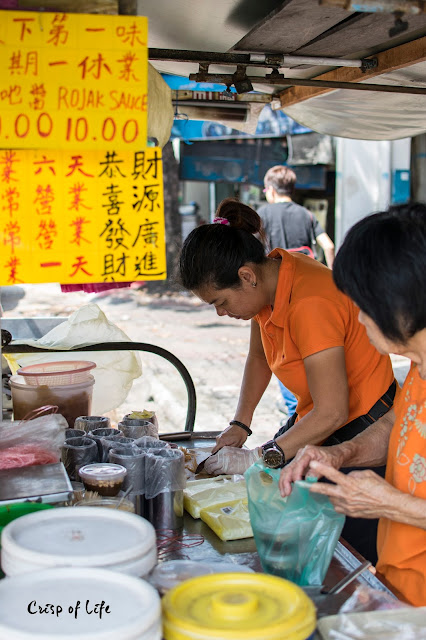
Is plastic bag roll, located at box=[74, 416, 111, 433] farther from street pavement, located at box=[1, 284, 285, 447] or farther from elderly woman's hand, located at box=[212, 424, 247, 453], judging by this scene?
street pavement, located at box=[1, 284, 285, 447]

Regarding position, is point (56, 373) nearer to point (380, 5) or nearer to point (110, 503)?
point (110, 503)

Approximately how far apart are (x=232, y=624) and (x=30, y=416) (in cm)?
151

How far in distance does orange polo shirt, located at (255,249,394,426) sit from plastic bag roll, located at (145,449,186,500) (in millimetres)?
704

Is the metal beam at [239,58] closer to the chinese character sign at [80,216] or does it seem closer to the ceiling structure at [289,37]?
the ceiling structure at [289,37]

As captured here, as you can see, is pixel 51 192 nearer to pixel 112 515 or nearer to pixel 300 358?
pixel 112 515

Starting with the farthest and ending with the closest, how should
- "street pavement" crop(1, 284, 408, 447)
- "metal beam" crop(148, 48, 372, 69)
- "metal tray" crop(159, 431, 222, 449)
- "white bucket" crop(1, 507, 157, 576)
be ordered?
"street pavement" crop(1, 284, 408, 447) → "metal tray" crop(159, 431, 222, 449) → "metal beam" crop(148, 48, 372, 69) → "white bucket" crop(1, 507, 157, 576)

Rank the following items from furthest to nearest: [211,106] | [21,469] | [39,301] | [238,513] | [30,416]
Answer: [39,301] → [211,106] → [30,416] → [238,513] → [21,469]

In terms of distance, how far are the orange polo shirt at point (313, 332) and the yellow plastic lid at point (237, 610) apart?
1.18 metres

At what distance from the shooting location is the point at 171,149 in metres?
11.7

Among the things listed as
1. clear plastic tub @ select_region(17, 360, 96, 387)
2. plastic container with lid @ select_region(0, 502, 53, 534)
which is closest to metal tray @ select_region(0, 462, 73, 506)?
plastic container with lid @ select_region(0, 502, 53, 534)

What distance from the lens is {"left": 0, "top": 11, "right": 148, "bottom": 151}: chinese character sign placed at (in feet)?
5.15

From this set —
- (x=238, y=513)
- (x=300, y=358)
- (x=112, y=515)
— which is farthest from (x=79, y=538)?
(x=300, y=358)

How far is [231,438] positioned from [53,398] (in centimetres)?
72

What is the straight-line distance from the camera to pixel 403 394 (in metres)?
1.91
